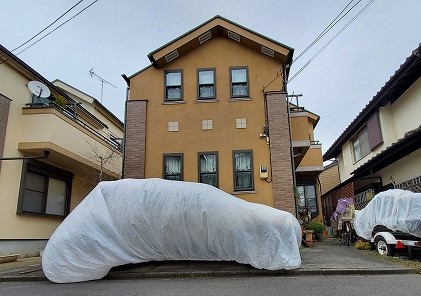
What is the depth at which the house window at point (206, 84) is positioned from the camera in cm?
1202

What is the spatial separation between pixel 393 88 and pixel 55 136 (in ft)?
39.9

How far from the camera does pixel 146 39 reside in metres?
11.3

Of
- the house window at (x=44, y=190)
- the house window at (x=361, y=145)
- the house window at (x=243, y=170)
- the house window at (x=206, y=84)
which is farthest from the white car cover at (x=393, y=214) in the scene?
the house window at (x=44, y=190)

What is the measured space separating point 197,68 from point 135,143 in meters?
3.51

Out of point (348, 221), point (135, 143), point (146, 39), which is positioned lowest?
point (348, 221)

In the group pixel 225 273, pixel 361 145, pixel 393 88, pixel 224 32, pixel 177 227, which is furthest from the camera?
pixel 361 145

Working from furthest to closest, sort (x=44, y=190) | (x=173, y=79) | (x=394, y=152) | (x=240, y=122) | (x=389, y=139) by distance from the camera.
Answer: (x=389, y=139)
(x=173, y=79)
(x=44, y=190)
(x=240, y=122)
(x=394, y=152)

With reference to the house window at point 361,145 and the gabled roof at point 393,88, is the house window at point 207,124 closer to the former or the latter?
the gabled roof at point 393,88

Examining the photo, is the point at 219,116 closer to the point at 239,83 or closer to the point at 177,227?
the point at 239,83

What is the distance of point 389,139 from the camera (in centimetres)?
1380

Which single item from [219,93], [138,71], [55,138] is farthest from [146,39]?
[55,138]

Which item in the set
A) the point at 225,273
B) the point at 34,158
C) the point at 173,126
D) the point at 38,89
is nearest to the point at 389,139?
the point at 173,126

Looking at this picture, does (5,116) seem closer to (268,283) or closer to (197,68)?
(197,68)

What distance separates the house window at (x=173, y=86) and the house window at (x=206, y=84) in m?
0.72
